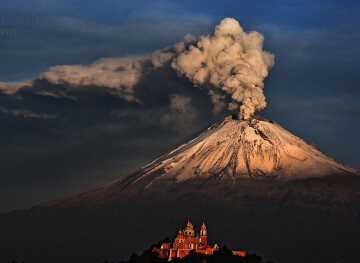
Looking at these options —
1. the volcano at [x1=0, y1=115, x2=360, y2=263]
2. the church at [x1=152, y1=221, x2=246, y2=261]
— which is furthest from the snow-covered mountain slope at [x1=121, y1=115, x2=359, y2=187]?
the church at [x1=152, y1=221, x2=246, y2=261]

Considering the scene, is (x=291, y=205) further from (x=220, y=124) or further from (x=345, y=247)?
(x=220, y=124)

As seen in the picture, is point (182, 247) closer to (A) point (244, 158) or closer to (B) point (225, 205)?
(B) point (225, 205)

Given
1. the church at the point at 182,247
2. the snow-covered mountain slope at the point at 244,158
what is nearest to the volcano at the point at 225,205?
the snow-covered mountain slope at the point at 244,158

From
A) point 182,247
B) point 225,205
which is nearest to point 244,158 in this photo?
point 225,205

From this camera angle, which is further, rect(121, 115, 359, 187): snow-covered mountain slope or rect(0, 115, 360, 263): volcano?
rect(121, 115, 359, 187): snow-covered mountain slope

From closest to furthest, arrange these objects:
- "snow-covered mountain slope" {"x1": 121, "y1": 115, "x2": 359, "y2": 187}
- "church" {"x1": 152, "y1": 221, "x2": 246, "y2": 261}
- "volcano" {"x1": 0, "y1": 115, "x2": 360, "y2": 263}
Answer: "church" {"x1": 152, "y1": 221, "x2": 246, "y2": 261}, "volcano" {"x1": 0, "y1": 115, "x2": 360, "y2": 263}, "snow-covered mountain slope" {"x1": 121, "y1": 115, "x2": 359, "y2": 187}

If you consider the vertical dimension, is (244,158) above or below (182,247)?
above

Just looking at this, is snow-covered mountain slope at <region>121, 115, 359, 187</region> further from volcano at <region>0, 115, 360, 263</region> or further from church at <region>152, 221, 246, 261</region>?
church at <region>152, 221, 246, 261</region>
